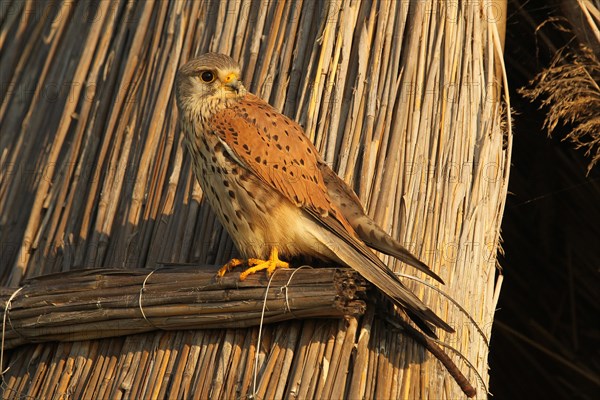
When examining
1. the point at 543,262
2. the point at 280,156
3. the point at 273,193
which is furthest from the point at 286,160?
the point at 543,262

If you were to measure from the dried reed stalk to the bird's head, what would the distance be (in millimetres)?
728

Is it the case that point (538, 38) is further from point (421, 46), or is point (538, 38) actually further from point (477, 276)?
point (477, 276)

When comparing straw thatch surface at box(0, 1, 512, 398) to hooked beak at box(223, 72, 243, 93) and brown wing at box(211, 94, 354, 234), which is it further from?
hooked beak at box(223, 72, 243, 93)

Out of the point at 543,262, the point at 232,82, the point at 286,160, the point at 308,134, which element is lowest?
the point at 543,262

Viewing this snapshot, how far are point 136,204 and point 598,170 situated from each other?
2764 millimetres

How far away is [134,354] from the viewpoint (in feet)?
14.1

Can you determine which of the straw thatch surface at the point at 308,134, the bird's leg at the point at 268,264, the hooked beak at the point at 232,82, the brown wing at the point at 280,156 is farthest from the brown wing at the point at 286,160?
the straw thatch surface at the point at 308,134

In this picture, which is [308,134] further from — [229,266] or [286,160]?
[229,266]

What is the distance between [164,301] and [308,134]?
1.08 m

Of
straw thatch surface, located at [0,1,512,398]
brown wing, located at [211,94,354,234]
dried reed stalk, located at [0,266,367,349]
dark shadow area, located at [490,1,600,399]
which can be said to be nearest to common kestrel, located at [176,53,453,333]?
brown wing, located at [211,94,354,234]

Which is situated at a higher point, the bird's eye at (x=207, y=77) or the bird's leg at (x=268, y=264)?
the bird's eye at (x=207, y=77)

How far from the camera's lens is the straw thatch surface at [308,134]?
4070mm

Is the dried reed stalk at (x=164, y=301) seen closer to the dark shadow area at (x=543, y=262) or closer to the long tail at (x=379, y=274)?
the long tail at (x=379, y=274)

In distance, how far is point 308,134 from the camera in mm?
4723
